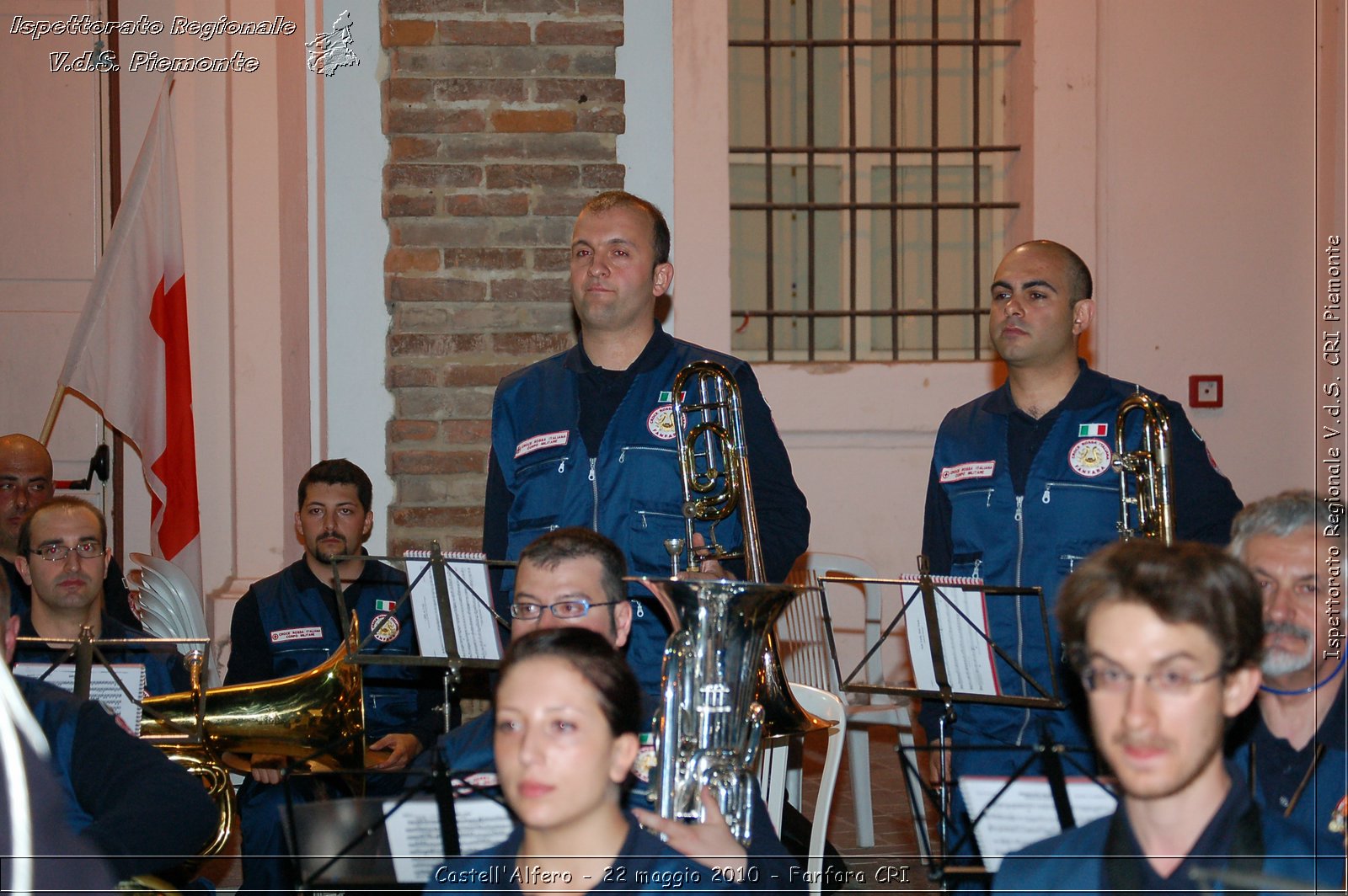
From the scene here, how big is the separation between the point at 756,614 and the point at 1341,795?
43.1 inches

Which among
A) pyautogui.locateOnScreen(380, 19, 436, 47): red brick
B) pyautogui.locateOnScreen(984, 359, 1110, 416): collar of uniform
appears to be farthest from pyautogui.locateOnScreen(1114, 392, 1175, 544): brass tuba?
pyautogui.locateOnScreen(380, 19, 436, 47): red brick

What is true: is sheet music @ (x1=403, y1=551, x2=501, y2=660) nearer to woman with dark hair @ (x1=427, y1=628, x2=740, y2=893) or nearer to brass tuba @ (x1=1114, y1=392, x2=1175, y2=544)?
woman with dark hair @ (x1=427, y1=628, x2=740, y2=893)

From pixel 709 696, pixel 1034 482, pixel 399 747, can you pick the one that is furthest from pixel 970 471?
pixel 399 747

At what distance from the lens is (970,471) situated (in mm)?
3617

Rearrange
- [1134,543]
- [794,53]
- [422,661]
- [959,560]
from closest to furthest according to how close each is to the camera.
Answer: [1134,543] → [422,661] → [959,560] → [794,53]

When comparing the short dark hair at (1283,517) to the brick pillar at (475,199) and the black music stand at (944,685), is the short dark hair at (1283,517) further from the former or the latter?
the brick pillar at (475,199)

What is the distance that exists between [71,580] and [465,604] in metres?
1.41

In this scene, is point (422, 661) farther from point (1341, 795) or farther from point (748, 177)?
point (748, 177)

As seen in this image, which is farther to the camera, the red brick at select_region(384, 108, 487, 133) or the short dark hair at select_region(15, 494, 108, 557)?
the red brick at select_region(384, 108, 487, 133)

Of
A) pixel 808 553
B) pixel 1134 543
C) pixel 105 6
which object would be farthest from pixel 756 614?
pixel 105 6

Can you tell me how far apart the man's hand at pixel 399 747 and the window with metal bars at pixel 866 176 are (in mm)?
2833

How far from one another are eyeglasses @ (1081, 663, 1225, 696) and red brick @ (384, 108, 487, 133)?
4.33m

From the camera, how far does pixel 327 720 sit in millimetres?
3709

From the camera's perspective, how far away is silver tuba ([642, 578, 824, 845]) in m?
2.61
